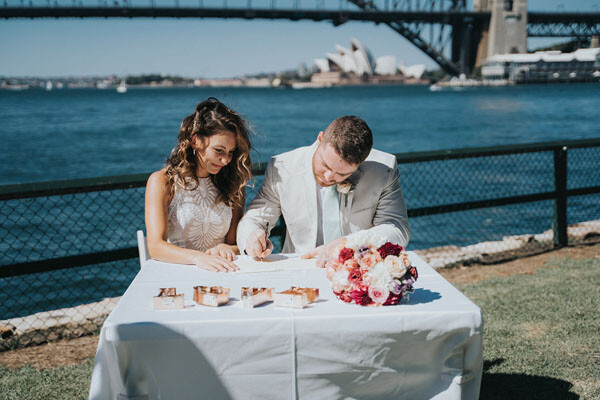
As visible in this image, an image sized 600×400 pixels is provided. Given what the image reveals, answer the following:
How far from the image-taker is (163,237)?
2.64m

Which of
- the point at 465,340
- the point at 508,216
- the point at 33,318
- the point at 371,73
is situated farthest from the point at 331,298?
the point at 371,73

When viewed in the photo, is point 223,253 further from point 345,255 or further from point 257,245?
point 345,255

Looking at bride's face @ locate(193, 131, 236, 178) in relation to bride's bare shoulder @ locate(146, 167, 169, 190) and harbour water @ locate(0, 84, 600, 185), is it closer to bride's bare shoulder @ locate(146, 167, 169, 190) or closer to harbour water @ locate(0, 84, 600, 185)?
bride's bare shoulder @ locate(146, 167, 169, 190)

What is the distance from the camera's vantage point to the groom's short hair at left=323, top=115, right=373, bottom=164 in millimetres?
2361

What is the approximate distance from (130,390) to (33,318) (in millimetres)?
2550

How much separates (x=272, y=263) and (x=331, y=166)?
45 centimetres

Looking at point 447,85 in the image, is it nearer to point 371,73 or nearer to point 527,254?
point 371,73

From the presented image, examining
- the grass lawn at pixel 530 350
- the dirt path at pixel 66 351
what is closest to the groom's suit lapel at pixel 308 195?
the grass lawn at pixel 530 350

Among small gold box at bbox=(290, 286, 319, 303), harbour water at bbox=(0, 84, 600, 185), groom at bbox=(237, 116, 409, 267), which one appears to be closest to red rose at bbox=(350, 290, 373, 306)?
small gold box at bbox=(290, 286, 319, 303)

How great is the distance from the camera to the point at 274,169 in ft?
9.24

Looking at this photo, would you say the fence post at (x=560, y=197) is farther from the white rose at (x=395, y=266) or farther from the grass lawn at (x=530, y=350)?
the white rose at (x=395, y=266)

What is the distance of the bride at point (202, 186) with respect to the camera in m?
2.68

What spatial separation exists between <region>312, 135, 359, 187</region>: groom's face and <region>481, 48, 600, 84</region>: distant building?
79.3 metres

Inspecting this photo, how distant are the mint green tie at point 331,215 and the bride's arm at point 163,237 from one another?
2.15 feet
